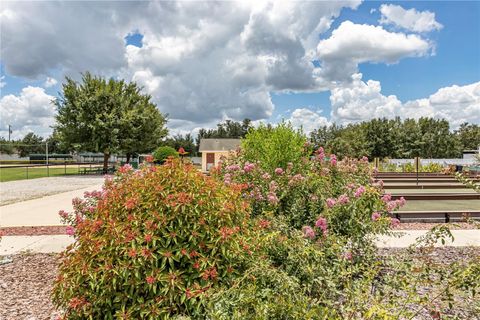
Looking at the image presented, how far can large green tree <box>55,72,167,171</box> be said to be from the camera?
24.9 m

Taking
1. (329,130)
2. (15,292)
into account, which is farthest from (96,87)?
(329,130)

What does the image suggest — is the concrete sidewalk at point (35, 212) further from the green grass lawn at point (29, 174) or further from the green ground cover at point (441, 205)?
the green grass lawn at point (29, 174)

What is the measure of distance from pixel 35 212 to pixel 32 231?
9.76ft

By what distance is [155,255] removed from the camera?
2.34 metres

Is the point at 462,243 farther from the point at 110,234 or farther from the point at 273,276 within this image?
the point at 110,234

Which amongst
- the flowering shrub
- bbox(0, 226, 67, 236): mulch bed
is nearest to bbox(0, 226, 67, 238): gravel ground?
bbox(0, 226, 67, 236): mulch bed

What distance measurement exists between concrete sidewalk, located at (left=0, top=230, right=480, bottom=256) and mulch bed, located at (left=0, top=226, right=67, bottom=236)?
1.10 feet

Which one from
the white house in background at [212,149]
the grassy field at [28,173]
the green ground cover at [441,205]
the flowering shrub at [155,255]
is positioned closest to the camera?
the flowering shrub at [155,255]

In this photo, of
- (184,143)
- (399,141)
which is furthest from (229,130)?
(399,141)

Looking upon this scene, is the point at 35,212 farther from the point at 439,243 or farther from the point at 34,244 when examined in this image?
the point at 439,243

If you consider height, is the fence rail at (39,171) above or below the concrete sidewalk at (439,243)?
above

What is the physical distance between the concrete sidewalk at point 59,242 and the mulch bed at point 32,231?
0.33m

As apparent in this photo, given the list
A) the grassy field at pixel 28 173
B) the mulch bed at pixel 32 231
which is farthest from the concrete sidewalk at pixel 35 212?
the grassy field at pixel 28 173

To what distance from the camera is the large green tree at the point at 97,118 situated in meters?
24.9
